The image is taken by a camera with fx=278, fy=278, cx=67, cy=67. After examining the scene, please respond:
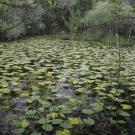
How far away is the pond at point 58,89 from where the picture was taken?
282 centimetres

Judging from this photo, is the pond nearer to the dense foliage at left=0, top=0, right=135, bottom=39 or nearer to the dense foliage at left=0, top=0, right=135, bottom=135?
the dense foliage at left=0, top=0, right=135, bottom=135

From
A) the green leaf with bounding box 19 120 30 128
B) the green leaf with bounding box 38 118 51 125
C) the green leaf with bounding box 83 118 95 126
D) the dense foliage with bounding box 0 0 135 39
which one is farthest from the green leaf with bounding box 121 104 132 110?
the dense foliage with bounding box 0 0 135 39

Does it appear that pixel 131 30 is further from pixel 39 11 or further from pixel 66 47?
pixel 39 11

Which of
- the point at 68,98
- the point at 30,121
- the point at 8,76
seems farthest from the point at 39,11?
the point at 30,121

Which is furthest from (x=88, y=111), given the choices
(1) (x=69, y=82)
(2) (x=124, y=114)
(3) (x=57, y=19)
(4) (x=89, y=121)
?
(3) (x=57, y=19)

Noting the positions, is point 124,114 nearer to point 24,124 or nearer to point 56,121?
point 56,121

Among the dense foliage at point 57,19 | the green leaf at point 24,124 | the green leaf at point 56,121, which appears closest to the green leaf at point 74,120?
the green leaf at point 56,121

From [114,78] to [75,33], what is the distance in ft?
16.8

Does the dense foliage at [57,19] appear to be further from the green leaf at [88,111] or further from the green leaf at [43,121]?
the green leaf at [43,121]

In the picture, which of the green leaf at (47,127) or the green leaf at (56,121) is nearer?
the green leaf at (47,127)

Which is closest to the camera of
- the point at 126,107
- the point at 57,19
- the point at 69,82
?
the point at 126,107

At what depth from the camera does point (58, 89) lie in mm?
3791

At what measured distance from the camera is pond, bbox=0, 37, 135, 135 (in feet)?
9.25

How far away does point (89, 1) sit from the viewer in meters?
11.4
